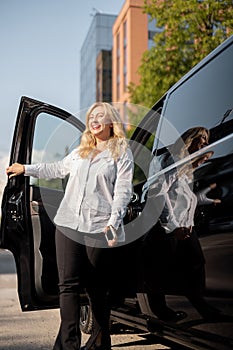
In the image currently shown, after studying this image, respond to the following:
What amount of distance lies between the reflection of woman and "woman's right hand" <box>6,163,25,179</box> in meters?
0.89

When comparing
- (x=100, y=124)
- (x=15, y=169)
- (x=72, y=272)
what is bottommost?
(x=72, y=272)

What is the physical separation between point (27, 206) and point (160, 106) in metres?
1.24

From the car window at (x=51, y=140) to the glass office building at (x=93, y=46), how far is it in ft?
151

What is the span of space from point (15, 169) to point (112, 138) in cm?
64

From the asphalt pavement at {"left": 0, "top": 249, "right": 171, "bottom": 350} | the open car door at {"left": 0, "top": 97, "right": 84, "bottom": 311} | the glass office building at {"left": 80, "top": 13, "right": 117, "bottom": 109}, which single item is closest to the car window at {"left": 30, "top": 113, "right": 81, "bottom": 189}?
the open car door at {"left": 0, "top": 97, "right": 84, "bottom": 311}

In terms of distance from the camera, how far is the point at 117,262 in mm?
3518

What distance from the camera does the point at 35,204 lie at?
3723 mm

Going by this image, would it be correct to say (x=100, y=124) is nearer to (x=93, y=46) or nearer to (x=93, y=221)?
(x=93, y=221)

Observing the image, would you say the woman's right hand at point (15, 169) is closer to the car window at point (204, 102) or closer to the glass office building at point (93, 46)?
the car window at point (204, 102)

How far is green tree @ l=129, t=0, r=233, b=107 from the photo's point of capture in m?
15.5

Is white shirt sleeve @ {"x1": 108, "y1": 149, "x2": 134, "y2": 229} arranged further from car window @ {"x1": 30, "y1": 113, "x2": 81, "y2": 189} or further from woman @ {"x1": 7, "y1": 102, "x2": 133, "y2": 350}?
car window @ {"x1": 30, "y1": 113, "x2": 81, "y2": 189}

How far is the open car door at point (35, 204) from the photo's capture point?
142 inches

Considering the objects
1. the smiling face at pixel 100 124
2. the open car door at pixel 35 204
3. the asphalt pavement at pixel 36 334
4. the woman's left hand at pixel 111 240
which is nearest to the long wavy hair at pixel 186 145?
the smiling face at pixel 100 124

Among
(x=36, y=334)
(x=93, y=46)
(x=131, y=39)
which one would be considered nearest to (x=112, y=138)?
(x=36, y=334)
